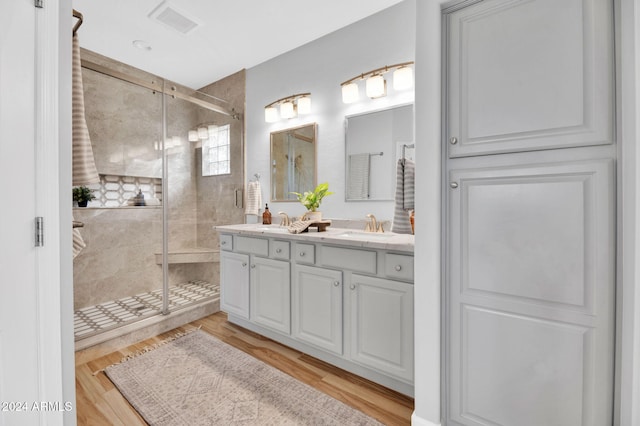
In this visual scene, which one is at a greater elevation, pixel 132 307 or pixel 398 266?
pixel 398 266

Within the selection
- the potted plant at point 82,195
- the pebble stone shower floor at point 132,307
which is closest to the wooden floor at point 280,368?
the pebble stone shower floor at point 132,307

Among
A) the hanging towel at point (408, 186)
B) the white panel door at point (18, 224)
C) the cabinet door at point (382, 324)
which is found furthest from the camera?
the hanging towel at point (408, 186)

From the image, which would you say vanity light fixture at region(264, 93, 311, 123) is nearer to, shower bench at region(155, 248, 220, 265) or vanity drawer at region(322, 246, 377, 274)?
vanity drawer at region(322, 246, 377, 274)

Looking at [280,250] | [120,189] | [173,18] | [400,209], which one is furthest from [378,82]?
[120,189]

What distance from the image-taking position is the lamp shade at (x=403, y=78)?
219 cm

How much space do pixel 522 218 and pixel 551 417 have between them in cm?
80

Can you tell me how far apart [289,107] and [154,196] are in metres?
2.00

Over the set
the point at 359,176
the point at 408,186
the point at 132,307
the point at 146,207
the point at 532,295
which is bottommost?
the point at 132,307

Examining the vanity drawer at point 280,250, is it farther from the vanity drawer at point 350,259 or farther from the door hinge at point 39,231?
the door hinge at point 39,231

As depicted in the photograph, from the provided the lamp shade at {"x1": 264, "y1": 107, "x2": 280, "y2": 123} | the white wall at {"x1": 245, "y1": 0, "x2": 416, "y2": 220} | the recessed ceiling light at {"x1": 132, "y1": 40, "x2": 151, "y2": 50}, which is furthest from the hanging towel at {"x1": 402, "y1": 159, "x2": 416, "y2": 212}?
the recessed ceiling light at {"x1": 132, "y1": 40, "x2": 151, "y2": 50}

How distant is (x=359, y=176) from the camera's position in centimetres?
248

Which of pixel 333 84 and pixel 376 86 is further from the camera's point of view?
pixel 333 84

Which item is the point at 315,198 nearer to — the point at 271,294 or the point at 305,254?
the point at 305,254

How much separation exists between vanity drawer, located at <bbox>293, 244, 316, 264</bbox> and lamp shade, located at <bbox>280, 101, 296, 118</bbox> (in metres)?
1.43
